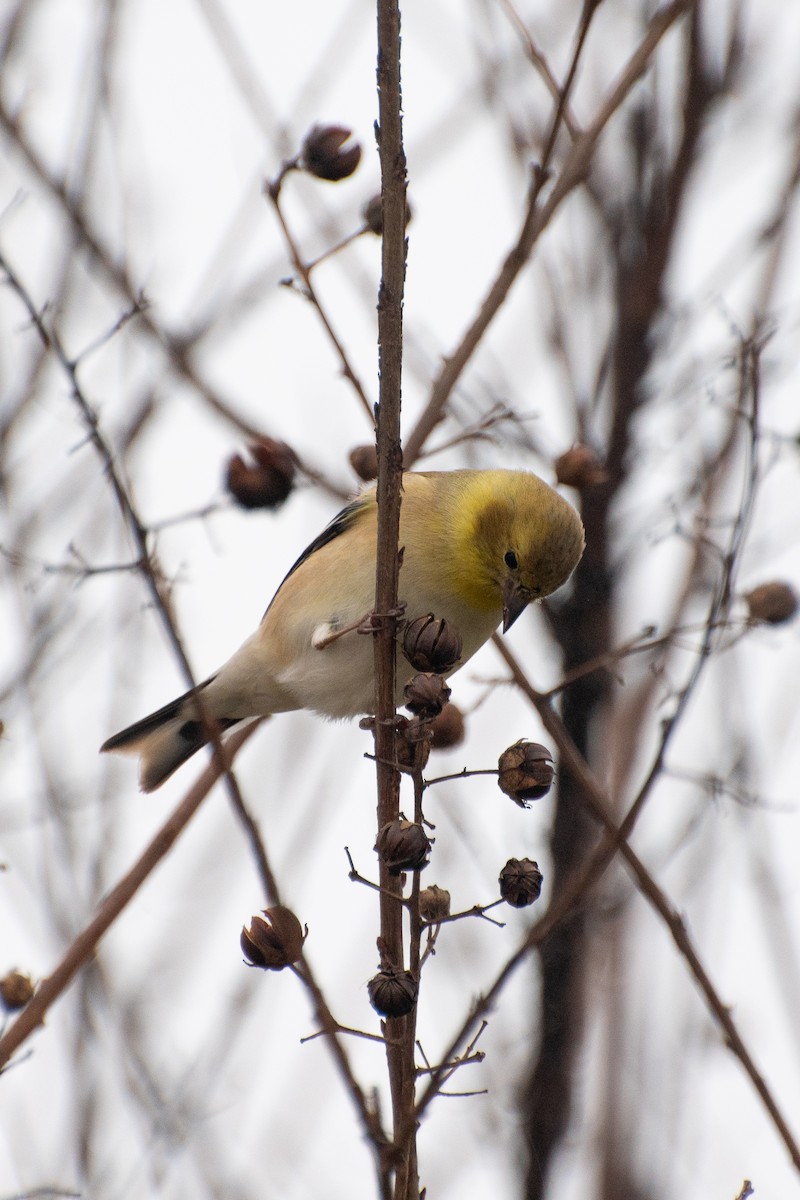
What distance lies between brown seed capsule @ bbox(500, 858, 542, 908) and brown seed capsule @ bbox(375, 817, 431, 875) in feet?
0.74

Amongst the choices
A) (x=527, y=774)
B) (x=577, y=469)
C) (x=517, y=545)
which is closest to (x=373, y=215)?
(x=577, y=469)

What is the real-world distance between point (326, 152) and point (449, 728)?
1443 mm

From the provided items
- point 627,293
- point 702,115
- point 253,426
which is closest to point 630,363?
point 627,293

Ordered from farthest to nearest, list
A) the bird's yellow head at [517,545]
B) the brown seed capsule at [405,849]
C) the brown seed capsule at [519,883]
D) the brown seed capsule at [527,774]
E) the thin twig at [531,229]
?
the bird's yellow head at [517,545] < the thin twig at [531,229] < the brown seed capsule at [527,774] < the brown seed capsule at [519,883] < the brown seed capsule at [405,849]

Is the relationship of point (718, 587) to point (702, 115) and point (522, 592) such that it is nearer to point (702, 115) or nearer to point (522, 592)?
point (522, 592)

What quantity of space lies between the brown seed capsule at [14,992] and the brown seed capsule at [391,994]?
974 mm

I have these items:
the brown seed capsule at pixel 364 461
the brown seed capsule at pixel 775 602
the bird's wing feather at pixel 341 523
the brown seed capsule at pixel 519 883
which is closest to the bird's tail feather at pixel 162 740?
the bird's wing feather at pixel 341 523

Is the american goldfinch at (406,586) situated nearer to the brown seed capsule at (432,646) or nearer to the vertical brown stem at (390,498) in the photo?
the brown seed capsule at (432,646)

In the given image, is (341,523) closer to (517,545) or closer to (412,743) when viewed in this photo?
(517,545)

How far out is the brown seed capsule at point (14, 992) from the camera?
260 centimetres

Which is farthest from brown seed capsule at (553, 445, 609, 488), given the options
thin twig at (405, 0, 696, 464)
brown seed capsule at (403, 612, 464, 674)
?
brown seed capsule at (403, 612, 464, 674)

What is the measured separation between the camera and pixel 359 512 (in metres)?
4.11

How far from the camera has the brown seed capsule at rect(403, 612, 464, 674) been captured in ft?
7.98

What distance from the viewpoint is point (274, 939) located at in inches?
84.0
